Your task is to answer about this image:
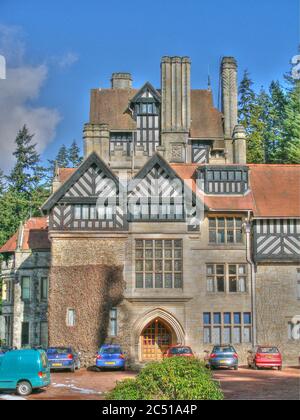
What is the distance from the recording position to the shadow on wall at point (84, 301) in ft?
115

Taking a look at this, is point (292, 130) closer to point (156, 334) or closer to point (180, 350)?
point (156, 334)

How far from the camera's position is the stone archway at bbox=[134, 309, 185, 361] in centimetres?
3541

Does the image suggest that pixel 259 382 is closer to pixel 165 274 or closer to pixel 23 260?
pixel 165 274

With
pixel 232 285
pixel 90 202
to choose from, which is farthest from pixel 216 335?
pixel 90 202

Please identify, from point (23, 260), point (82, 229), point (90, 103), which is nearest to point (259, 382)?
point (82, 229)

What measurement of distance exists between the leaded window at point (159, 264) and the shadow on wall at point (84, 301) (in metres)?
1.16

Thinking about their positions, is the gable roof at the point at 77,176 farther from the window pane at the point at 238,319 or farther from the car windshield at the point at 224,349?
the car windshield at the point at 224,349

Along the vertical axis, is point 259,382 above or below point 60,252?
below

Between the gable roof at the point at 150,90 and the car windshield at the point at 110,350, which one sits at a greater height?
the gable roof at the point at 150,90

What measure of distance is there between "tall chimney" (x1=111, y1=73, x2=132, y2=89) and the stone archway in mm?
23905

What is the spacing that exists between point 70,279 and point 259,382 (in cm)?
1377

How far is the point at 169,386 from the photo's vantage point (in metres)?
13.3

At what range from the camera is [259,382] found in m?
25.0

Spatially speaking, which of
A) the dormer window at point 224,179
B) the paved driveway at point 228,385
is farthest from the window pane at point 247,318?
the dormer window at point 224,179
